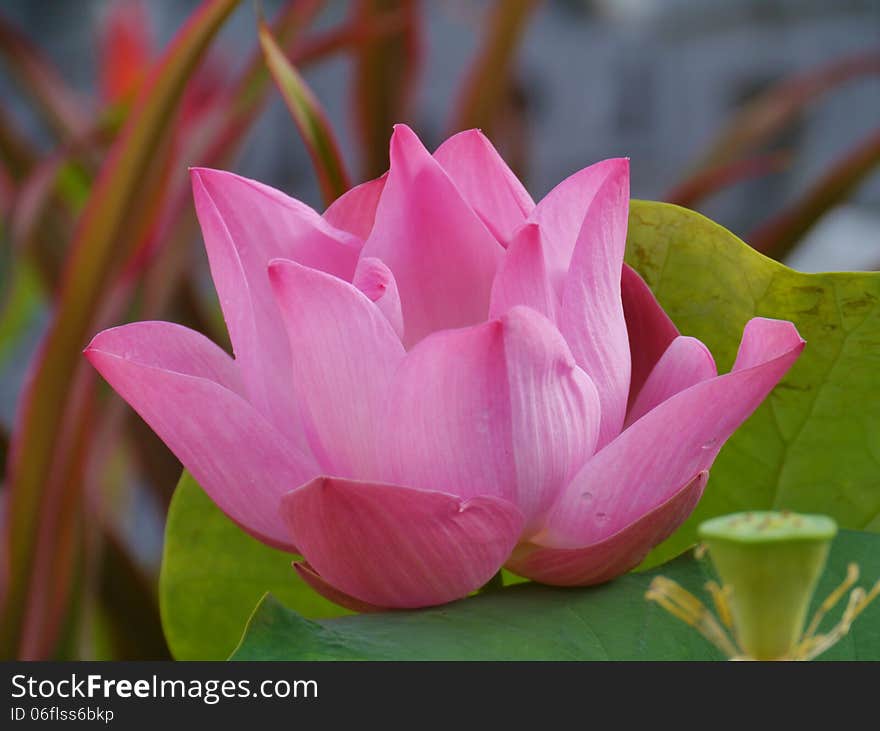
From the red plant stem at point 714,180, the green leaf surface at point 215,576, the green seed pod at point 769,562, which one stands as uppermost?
the red plant stem at point 714,180

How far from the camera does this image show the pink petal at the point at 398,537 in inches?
4.6

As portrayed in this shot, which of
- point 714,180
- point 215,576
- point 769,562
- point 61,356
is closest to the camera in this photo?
point 769,562

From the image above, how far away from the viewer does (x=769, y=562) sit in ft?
0.30

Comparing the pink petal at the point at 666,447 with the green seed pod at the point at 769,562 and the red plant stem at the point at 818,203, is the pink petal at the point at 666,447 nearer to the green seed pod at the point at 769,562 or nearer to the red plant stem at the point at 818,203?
the green seed pod at the point at 769,562

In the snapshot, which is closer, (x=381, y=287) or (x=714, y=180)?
(x=381, y=287)

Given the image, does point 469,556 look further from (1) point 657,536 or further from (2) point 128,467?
(2) point 128,467

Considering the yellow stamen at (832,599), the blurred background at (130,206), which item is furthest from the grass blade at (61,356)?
the yellow stamen at (832,599)

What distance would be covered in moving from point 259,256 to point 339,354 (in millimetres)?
32

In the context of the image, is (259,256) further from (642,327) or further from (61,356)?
(61,356)

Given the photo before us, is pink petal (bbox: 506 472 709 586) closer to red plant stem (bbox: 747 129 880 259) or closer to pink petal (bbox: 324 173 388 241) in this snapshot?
pink petal (bbox: 324 173 388 241)

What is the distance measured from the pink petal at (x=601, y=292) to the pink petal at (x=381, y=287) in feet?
0.07

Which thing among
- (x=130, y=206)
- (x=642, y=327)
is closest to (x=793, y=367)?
(x=642, y=327)

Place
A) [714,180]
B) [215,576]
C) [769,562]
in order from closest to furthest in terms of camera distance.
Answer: [769,562], [215,576], [714,180]

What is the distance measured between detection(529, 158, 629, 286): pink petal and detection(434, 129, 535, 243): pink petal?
0.03 feet
